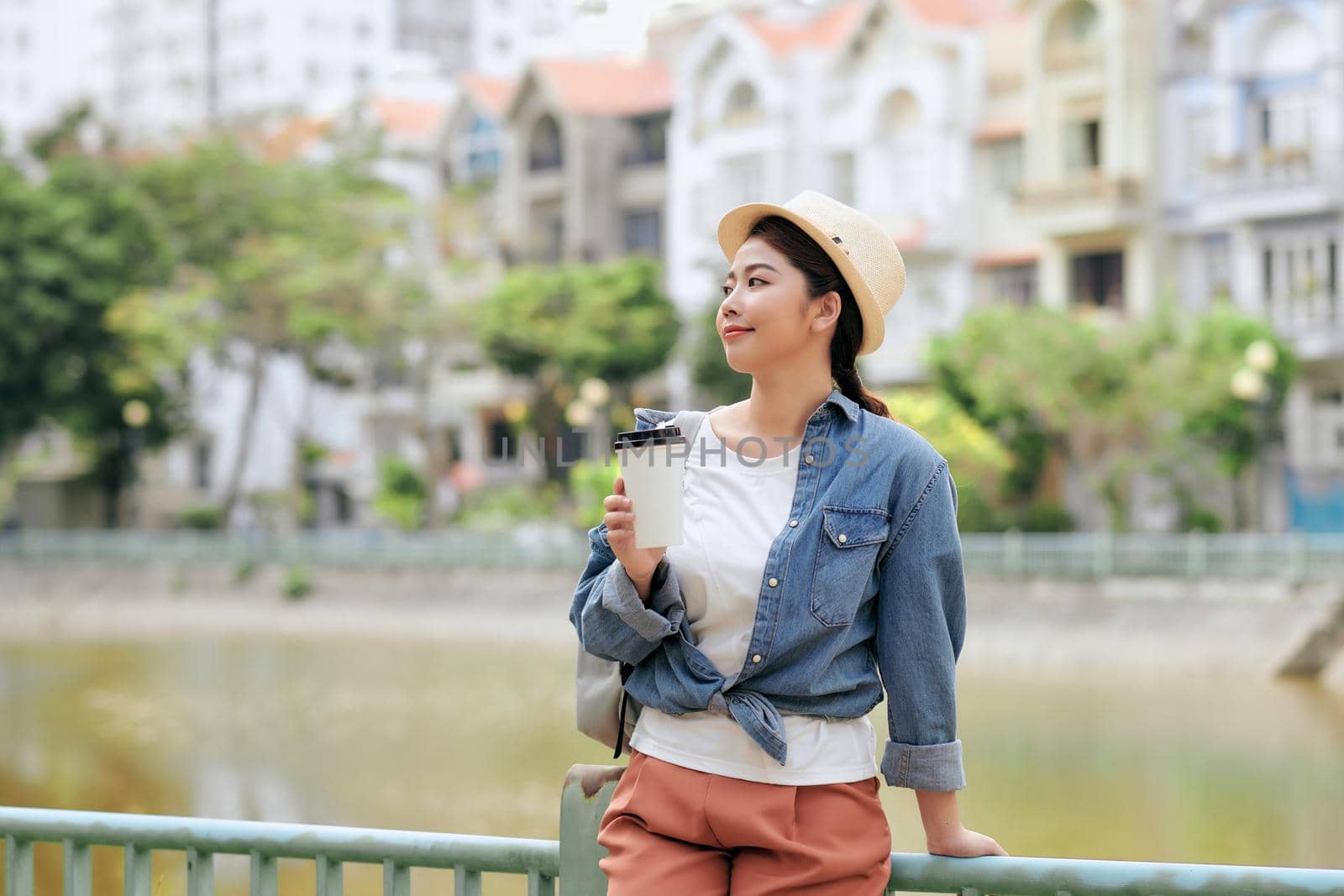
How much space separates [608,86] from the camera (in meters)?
34.1

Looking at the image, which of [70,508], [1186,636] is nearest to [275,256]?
[70,508]

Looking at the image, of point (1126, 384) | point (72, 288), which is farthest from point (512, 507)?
point (1126, 384)

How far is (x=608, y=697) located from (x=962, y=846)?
21.2 inches

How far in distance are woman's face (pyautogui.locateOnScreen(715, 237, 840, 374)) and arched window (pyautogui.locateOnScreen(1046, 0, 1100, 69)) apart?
80.4 ft

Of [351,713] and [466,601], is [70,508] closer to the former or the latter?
[466,601]

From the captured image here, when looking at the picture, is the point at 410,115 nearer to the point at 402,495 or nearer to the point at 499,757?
the point at 402,495

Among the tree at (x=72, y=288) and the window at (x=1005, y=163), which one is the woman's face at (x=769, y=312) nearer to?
the window at (x=1005, y=163)

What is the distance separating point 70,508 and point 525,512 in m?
12.7

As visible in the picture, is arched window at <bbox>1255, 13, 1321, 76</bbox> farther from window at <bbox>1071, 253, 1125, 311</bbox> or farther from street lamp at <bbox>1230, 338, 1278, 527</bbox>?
street lamp at <bbox>1230, 338, 1278, 527</bbox>

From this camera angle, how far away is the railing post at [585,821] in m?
2.67

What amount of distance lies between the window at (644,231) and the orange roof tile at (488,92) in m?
3.67

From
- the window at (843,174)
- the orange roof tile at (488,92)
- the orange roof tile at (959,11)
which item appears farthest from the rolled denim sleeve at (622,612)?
the orange roof tile at (488,92)

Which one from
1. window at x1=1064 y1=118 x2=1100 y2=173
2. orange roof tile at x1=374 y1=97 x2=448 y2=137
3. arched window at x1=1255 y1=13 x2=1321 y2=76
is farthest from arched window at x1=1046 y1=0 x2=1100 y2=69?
orange roof tile at x1=374 y1=97 x2=448 y2=137

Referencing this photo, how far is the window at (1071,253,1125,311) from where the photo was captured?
26.0 meters
